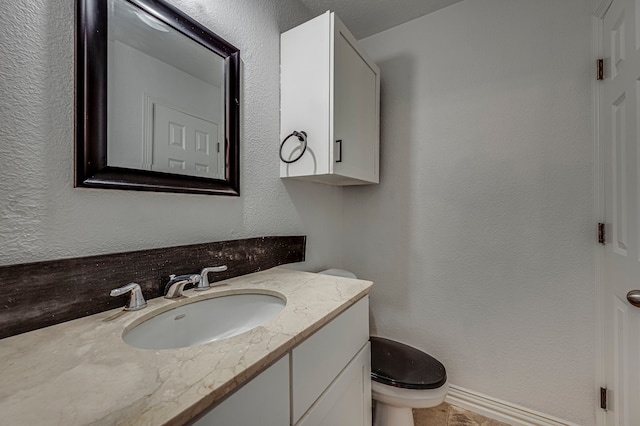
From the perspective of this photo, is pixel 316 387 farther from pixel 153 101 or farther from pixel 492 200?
pixel 492 200

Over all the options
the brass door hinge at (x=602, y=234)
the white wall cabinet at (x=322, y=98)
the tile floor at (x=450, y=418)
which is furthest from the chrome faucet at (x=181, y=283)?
the brass door hinge at (x=602, y=234)

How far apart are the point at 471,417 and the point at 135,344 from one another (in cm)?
160

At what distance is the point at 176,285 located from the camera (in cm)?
80

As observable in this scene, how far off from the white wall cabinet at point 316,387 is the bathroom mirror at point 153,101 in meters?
0.65

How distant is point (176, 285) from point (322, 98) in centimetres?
93

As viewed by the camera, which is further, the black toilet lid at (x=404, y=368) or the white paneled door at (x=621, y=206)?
the black toilet lid at (x=404, y=368)

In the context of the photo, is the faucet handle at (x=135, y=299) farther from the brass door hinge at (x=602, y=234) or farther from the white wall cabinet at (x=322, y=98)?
the brass door hinge at (x=602, y=234)

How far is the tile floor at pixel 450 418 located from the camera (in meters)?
1.31

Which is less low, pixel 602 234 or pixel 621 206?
pixel 621 206

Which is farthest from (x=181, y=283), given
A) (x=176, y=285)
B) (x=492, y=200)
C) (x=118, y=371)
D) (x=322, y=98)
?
(x=492, y=200)

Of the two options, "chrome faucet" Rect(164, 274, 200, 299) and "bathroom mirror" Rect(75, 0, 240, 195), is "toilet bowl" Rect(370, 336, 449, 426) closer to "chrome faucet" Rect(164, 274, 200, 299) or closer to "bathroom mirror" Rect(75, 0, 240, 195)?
"chrome faucet" Rect(164, 274, 200, 299)

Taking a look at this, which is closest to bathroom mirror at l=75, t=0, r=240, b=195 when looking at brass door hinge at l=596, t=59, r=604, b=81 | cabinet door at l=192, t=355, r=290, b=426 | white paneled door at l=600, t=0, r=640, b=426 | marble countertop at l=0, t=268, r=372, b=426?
marble countertop at l=0, t=268, r=372, b=426

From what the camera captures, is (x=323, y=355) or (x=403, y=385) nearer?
(x=323, y=355)

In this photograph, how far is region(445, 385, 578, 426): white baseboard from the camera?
1239mm
